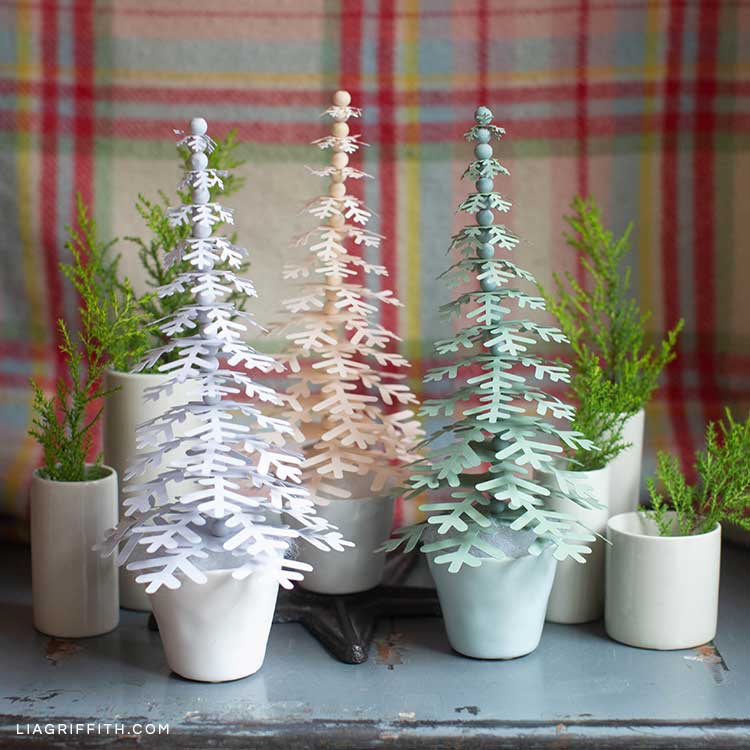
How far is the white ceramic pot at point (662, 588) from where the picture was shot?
0.94m

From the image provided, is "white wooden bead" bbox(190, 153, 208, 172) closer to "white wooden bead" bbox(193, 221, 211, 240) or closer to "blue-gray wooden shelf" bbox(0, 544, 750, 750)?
"white wooden bead" bbox(193, 221, 211, 240)

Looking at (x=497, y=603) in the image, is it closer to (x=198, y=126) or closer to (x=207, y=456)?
(x=207, y=456)

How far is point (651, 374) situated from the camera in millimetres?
1104

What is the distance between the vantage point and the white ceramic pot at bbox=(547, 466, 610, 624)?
3.25 feet

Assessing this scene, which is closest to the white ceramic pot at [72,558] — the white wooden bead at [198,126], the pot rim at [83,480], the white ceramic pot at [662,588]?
the pot rim at [83,480]

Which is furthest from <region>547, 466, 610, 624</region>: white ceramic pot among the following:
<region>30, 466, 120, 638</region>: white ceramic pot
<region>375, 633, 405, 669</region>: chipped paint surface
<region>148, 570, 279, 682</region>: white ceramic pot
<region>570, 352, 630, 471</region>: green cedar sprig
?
<region>30, 466, 120, 638</region>: white ceramic pot

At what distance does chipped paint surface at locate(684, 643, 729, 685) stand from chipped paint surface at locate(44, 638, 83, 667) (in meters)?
0.46

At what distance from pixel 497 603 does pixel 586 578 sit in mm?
122

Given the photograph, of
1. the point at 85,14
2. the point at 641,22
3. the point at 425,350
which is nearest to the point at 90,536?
the point at 425,350

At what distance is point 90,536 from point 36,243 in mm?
439

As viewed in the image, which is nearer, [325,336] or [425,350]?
[325,336]

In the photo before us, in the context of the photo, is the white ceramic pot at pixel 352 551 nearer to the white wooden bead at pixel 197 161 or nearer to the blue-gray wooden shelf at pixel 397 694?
the blue-gray wooden shelf at pixel 397 694

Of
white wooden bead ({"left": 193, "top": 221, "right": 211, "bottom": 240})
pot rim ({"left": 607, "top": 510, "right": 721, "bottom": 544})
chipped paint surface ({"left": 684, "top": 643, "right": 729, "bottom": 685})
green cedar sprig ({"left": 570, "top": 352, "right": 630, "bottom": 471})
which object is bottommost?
chipped paint surface ({"left": 684, "top": 643, "right": 729, "bottom": 685})

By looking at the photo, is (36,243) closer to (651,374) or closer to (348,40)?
(348,40)
